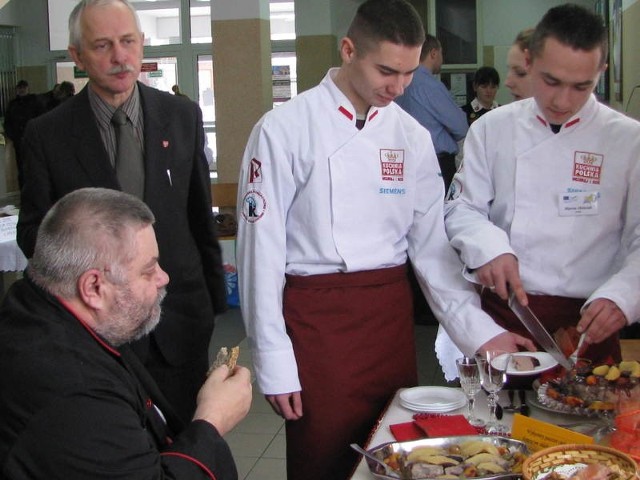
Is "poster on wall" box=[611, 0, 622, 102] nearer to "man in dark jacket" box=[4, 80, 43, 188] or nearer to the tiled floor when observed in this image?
the tiled floor

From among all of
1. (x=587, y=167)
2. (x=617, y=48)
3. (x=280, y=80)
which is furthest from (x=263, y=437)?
(x=280, y=80)

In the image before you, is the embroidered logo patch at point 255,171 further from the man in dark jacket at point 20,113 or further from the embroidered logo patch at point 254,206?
the man in dark jacket at point 20,113

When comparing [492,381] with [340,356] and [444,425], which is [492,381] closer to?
[444,425]

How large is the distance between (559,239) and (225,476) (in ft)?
3.43

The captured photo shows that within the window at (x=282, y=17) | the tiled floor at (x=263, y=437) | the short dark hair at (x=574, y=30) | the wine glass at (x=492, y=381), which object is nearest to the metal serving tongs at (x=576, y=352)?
the wine glass at (x=492, y=381)

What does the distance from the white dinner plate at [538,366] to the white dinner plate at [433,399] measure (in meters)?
0.13

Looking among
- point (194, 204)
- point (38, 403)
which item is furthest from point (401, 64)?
point (38, 403)

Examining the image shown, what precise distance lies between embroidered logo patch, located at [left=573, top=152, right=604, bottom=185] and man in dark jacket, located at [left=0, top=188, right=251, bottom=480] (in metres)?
1.02

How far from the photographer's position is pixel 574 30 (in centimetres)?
205

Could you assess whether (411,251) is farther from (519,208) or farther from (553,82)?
(553,82)

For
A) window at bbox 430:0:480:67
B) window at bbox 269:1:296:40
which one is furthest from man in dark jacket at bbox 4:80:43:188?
window at bbox 430:0:480:67

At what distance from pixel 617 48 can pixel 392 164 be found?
15.2 feet

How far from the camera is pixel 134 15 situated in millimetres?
2385

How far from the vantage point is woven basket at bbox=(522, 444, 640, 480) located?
1445 millimetres
